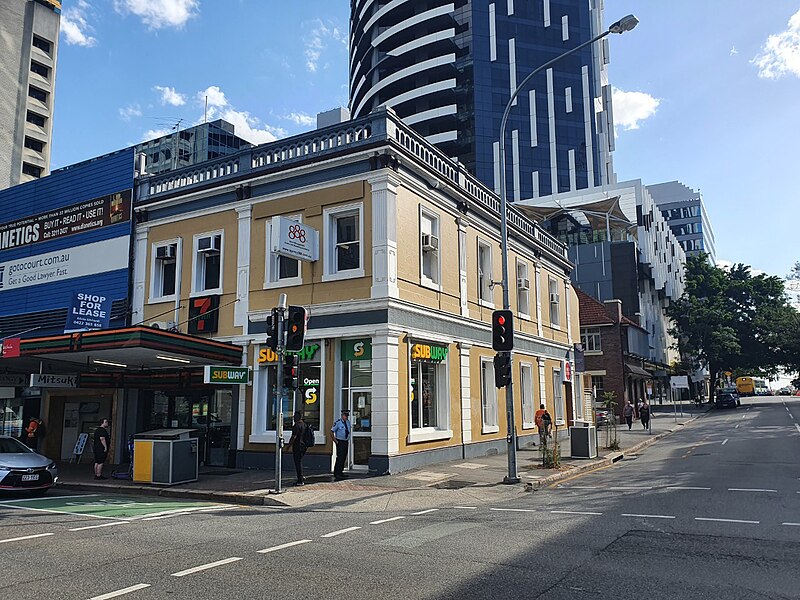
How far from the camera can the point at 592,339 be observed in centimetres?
4256

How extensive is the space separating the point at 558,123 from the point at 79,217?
245 feet

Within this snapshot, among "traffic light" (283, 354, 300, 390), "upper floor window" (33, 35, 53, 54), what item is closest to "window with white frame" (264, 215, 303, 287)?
"traffic light" (283, 354, 300, 390)

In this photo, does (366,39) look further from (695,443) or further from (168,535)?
(168,535)

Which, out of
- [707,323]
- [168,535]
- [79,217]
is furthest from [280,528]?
[707,323]

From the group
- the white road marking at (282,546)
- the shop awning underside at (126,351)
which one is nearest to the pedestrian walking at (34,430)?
the shop awning underside at (126,351)

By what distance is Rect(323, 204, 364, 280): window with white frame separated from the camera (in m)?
17.8

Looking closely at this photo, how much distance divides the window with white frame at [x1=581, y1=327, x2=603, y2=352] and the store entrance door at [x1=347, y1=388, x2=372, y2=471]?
28544 mm

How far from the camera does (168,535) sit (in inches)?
363

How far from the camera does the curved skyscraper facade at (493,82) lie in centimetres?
7694

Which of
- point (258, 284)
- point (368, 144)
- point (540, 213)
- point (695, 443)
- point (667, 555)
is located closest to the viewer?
point (667, 555)

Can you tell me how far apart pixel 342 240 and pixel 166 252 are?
6.65 meters

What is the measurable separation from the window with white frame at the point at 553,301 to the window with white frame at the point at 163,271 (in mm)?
16359

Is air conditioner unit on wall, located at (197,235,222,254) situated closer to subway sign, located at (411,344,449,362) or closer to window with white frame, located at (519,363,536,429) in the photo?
subway sign, located at (411,344,449,362)

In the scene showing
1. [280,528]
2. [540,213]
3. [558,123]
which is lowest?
[280,528]
